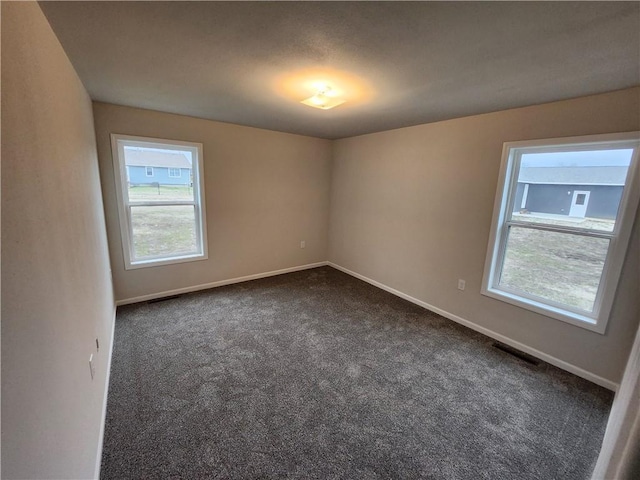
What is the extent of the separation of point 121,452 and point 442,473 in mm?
1816

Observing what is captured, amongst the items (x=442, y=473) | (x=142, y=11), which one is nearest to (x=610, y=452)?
(x=442, y=473)

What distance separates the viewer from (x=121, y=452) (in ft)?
5.13

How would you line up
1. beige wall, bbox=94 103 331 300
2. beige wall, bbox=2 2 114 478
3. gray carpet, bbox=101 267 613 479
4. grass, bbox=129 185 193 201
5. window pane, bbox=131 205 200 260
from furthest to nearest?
window pane, bbox=131 205 200 260 < grass, bbox=129 185 193 201 < beige wall, bbox=94 103 331 300 < gray carpet, bbox=101 267 613 479 < beige wall, bbox=2 2 114 478

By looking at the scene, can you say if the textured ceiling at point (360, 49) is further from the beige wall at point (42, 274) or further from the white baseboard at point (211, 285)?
the white baseboard at point (211, 285)

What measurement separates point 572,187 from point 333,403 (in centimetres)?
268

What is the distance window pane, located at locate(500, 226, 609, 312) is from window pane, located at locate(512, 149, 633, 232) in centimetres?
14

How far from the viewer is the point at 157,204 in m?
3.38

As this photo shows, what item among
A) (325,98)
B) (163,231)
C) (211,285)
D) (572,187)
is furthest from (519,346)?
(163,231)

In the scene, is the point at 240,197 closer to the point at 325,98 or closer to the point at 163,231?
the point at 163,231

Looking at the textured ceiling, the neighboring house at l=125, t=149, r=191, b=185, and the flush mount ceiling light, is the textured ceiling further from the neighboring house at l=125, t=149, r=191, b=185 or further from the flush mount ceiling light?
the neighboring house at l=125, t=149, r=191, b=185

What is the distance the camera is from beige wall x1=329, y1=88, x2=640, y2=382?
215cm

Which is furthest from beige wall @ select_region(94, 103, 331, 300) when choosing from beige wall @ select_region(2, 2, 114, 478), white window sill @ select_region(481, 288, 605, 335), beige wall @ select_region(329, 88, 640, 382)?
white window sill @ select_region(481, 288, 605, 335)

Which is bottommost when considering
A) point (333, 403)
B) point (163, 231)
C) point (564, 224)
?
point (333, 403)

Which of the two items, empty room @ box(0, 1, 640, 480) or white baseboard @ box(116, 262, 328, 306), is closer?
empty room @ box(0, 1, 640, 480)
